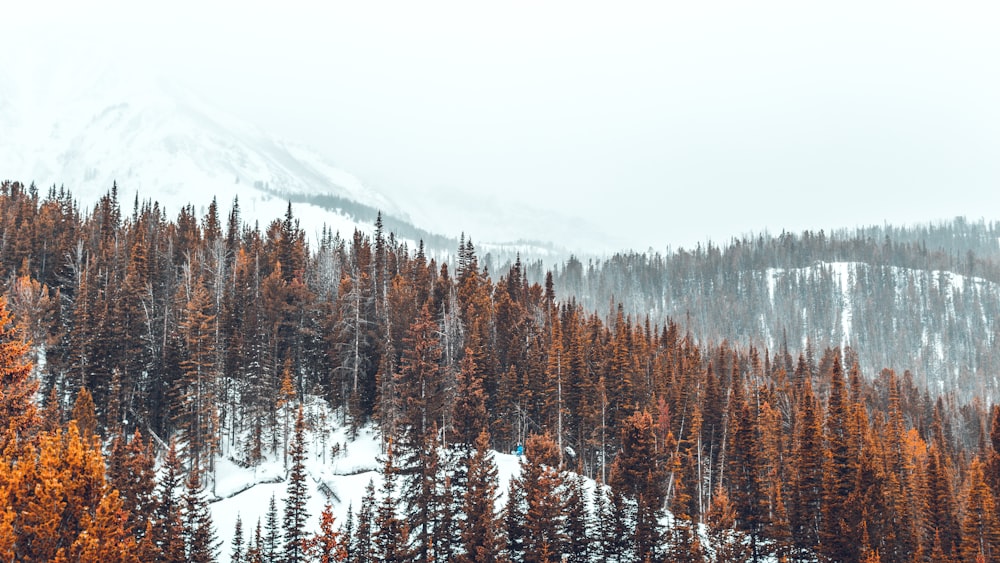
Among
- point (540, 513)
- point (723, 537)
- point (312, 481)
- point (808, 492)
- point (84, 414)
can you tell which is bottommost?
point (312, 481)

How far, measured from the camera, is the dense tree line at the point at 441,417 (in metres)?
48.5

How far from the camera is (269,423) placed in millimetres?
70812

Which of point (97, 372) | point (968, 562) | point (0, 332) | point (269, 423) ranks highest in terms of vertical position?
point (0, 332)

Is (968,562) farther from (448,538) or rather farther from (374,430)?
(374,430)

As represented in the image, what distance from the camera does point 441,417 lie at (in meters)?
67.4

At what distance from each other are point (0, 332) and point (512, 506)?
115 feet

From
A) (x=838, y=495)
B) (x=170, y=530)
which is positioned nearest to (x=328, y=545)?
Result: (x=170, y=530)

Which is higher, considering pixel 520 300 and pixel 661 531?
pixel 520 300

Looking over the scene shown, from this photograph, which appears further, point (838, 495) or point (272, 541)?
point (838, 495)

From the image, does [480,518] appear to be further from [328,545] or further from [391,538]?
[328,545]

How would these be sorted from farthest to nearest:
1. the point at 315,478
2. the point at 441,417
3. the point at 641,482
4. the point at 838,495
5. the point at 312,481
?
the point at 441,417
the point at 315,478
the point at 312,481
the point at 641,482
the point at 838,495

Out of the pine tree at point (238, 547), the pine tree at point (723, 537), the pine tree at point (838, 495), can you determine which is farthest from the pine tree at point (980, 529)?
the pine tree at point (238, 547)

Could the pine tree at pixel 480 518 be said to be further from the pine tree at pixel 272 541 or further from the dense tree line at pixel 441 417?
the pine tree at pixel 272 541

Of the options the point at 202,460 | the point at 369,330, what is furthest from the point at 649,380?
Answer: the point at 202,460
